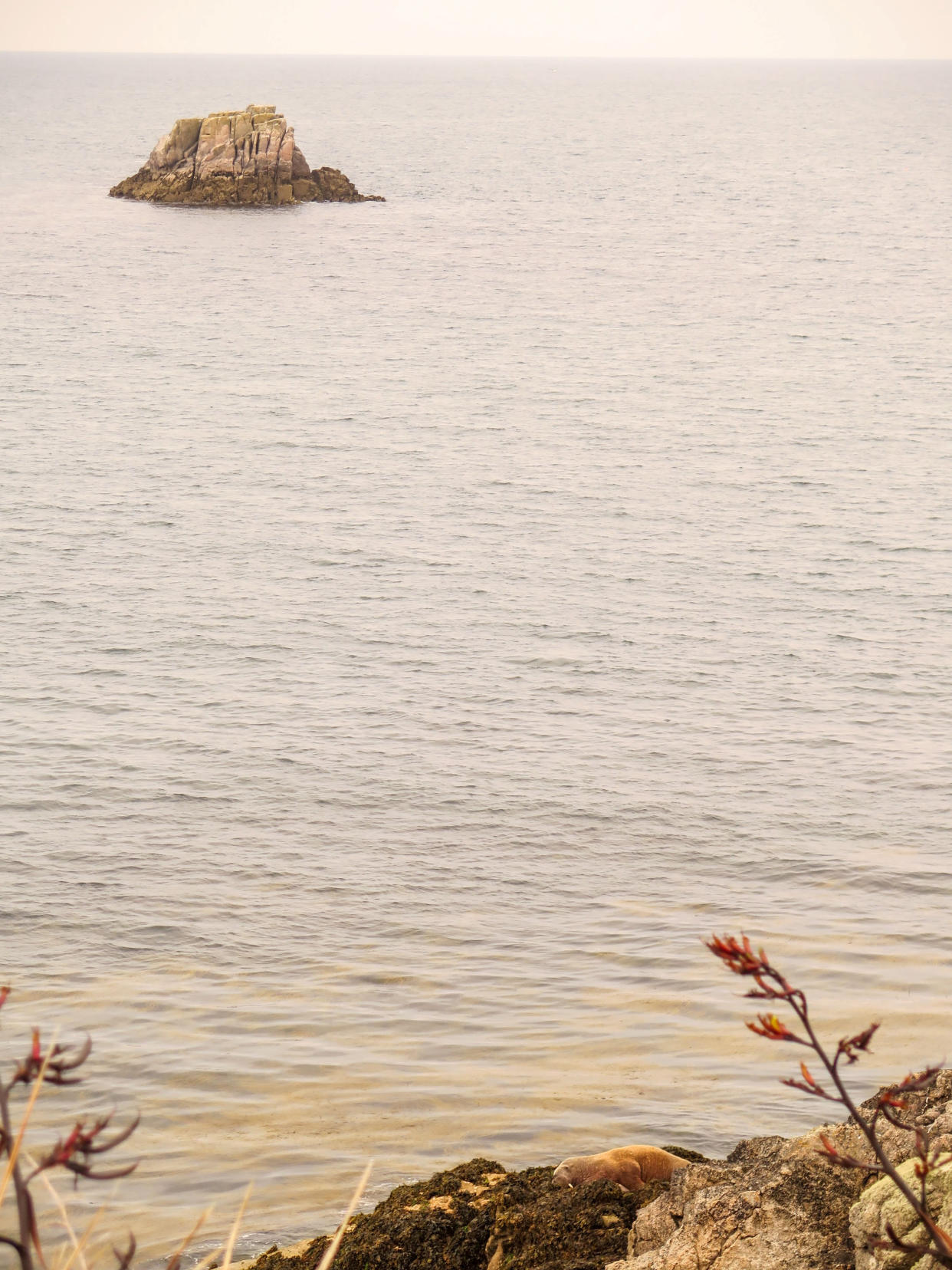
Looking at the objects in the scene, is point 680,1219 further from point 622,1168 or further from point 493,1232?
point 622,1168

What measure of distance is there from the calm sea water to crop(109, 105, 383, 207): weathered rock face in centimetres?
3651

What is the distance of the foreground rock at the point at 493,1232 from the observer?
23.3ft

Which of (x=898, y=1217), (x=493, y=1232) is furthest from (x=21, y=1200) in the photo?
(x=493, y=1232)

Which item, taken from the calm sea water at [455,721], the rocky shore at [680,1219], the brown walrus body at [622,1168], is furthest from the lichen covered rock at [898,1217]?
the calm sea water at [455,721]

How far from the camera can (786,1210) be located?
6215 millimetres

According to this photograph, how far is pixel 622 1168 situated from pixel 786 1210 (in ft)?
7.11

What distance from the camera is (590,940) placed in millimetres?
14984

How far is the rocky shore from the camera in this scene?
5953mm

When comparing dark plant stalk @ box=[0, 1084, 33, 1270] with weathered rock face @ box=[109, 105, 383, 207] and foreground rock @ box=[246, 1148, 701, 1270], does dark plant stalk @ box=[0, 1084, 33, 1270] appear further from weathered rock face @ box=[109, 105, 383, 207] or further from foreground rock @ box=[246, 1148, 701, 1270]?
weathered rock face @ box=[109, 105, 383, 207]

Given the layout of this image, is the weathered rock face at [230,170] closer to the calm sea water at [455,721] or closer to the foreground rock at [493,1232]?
the calm sea water at [455,721]

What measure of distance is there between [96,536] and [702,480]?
15851 mm

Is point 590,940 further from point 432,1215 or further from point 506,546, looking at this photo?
point 506,546

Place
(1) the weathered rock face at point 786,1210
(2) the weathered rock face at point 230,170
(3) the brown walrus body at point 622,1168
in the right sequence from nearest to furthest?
(1) the weathered rock face at point 786,1210, (3) the brown walrus body at point 622,1168, (2) the weathered rock face at point 230,170

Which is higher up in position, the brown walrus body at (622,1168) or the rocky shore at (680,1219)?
the rocky shore at (680,1219)
